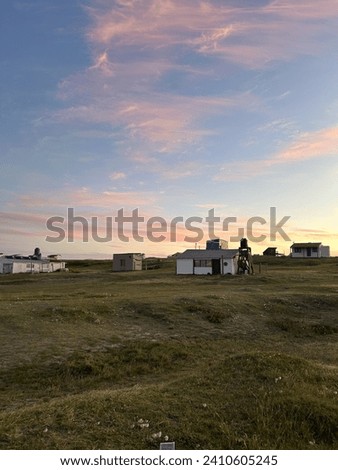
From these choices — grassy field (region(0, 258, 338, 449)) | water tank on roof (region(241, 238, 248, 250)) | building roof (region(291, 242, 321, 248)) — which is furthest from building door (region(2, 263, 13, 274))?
building roof (region(291, 242, 321, 248))

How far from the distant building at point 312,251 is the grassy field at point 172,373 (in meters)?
90.1

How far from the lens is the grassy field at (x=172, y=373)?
933 centimetres

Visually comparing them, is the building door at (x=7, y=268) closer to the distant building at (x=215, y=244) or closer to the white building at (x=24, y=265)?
the white building at (x=24, y=265)

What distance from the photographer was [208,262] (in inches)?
2904

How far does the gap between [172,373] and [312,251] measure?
11234 cm

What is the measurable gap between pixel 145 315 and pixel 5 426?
18110 mm

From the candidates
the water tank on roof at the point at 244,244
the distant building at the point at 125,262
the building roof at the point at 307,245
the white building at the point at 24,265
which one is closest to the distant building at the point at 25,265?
the white building at the point at 24,265

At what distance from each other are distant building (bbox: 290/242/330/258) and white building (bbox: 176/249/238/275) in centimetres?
5408

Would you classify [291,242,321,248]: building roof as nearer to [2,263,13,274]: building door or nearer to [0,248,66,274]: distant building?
[0,248,66,274]: distant building

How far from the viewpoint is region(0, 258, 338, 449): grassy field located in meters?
9.33
